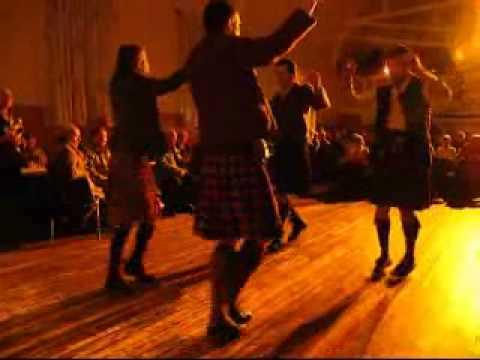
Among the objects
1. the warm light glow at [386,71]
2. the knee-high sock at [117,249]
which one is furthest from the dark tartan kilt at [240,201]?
the warm light glow at [386,71]

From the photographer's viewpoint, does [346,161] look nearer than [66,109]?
No

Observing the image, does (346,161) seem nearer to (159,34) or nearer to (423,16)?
(159,34)

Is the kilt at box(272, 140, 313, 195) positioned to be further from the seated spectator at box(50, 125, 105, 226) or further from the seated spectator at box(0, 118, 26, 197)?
the seated spectator at box(0, 118, 26, 197)

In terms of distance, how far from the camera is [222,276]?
2.76 m

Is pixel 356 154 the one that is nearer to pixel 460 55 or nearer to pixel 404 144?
pixel 404 144

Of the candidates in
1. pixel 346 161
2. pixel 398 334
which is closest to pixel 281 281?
pixel 398 334

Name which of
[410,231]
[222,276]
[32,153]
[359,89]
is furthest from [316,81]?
[32,153]

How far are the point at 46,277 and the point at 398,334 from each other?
234 centimetres

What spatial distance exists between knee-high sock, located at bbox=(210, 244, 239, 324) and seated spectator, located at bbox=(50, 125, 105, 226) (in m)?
3.18

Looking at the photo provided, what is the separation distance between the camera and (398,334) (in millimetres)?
2836

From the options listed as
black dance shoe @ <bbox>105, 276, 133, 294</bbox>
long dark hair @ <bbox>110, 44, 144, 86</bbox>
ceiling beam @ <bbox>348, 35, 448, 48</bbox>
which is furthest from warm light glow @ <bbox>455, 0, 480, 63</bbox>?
black dance shoe @ <bbox>105, 276, 133, 294</bbox>

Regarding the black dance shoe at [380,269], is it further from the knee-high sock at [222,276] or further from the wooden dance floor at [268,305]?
the knee-high sock at [222,276]

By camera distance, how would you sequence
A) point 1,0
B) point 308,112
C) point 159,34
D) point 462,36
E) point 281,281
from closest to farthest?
point 281,281 → point 308,112 → point 1,0 → point 159,34 → point 462,36

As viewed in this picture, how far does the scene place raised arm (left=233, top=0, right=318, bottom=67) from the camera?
2490 millimetres
